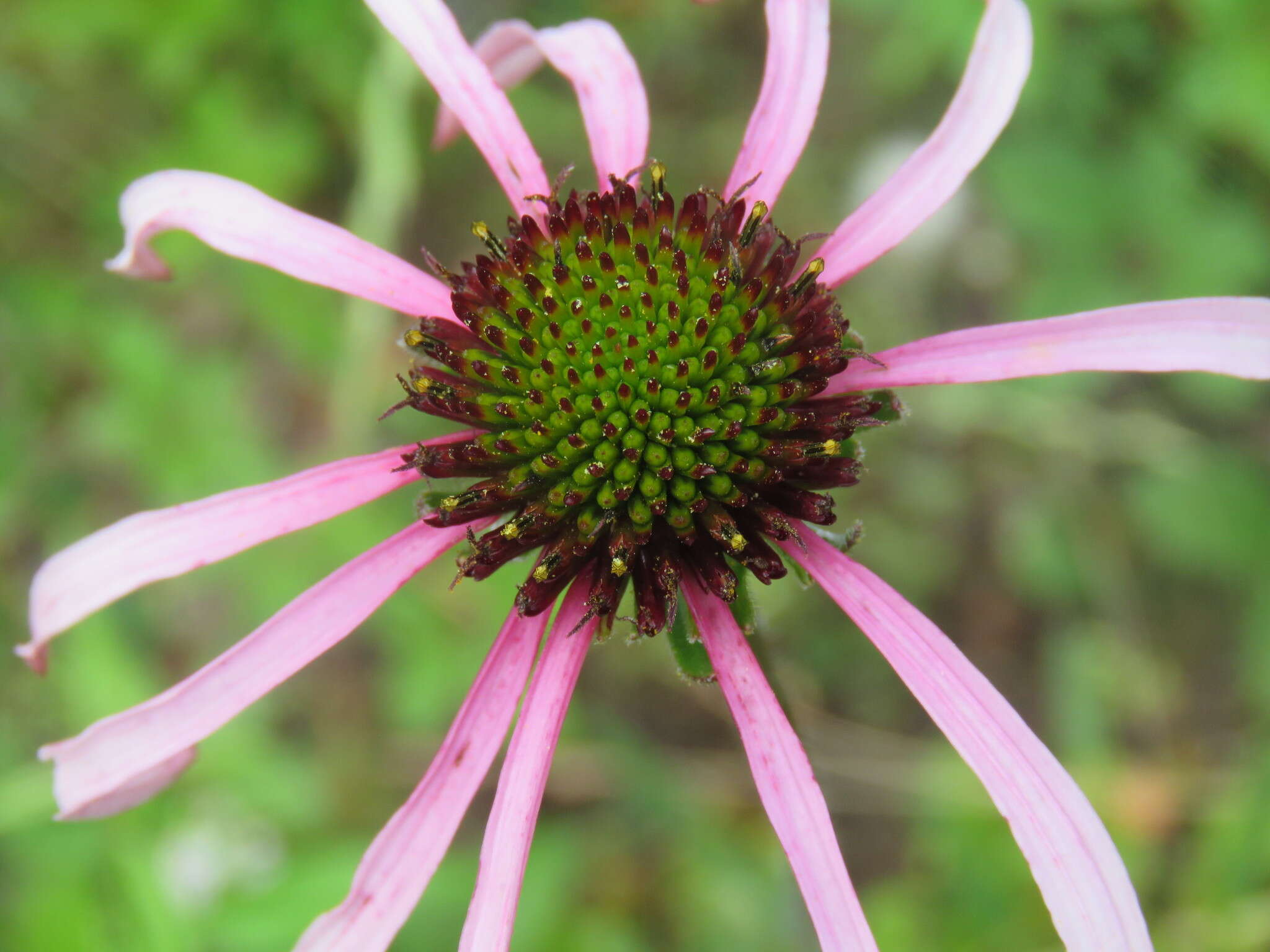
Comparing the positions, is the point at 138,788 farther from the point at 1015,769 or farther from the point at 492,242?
the point at 1015,769

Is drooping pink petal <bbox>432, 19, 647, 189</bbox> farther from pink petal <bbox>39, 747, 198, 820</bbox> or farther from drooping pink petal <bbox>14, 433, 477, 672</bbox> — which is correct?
pink petal <bbox>39, 747, 198, 820</bbox>

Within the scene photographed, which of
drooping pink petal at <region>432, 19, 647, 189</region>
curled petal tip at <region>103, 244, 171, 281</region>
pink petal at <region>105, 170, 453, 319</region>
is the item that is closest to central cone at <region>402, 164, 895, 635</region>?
pink petal at <region>105, 170, 453, 319</region>

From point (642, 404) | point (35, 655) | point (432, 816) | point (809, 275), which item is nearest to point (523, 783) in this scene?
point (432, 816)

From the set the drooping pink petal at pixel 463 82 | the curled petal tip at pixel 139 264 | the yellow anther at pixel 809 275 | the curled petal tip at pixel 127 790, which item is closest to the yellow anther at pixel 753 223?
the yellow anther at pixel 809 275

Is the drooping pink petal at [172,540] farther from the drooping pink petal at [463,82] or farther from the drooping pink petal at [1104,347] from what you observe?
the drooping pink petal at [1104,347]

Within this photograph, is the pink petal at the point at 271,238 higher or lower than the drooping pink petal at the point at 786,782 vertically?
higher

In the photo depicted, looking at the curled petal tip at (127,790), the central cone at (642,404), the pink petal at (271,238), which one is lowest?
the curled petal tip at (127,790)
